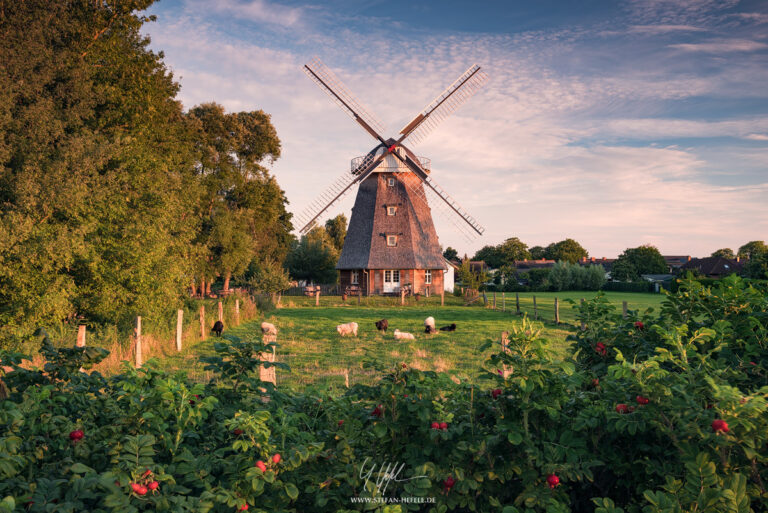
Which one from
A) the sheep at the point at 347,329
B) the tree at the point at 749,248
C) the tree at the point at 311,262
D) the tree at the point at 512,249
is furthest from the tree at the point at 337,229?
the tree at the point at 749,248

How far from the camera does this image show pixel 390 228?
44.6 metres

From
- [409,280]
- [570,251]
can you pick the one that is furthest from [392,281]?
[570,251]

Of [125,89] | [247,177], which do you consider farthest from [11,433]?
[247,177]

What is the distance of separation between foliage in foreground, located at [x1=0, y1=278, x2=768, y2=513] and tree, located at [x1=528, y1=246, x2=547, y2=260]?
151173mm

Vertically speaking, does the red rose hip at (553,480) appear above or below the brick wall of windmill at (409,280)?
below

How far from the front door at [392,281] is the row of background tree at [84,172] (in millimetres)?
19343

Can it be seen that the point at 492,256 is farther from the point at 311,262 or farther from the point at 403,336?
the point at 403,336

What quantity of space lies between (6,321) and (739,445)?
2220cm

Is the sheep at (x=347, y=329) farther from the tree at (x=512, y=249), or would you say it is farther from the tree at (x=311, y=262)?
the tree at (x=512, y=249)

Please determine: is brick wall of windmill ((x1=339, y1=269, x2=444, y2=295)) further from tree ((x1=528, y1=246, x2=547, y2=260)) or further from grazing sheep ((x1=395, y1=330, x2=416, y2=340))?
tree ((x1=528, y1=246, x2=547, y2=260))

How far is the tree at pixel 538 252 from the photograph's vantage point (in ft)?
487
